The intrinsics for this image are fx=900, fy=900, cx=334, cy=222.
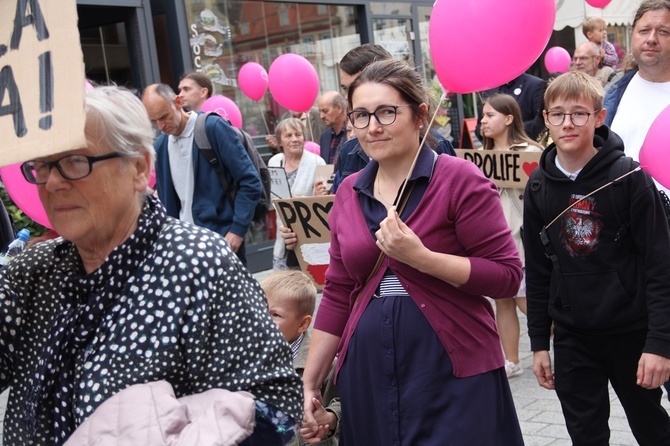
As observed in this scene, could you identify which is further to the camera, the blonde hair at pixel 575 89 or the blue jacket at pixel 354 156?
the blue jacket at pixel 354 156

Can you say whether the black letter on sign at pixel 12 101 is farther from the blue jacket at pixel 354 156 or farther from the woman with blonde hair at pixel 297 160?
the woman with blonde hair at pixel 297 160

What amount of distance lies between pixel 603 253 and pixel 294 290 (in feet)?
4.03

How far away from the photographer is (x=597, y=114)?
363 cm

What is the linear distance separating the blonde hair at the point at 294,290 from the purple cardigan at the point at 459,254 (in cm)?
69

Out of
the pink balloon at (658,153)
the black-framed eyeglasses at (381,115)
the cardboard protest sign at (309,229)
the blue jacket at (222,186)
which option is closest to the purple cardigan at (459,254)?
the black-framed eyeglasses at (381,115)

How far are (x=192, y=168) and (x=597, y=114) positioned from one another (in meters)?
2.83

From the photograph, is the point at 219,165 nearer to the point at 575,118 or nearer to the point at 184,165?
the point at 184,165

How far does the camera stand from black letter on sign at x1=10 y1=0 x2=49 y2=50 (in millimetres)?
1699

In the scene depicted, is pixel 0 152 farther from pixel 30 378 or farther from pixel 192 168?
pixel 192 168

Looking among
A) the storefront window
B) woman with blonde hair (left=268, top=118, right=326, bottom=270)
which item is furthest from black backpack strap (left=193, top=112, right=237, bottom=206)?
the storefront window

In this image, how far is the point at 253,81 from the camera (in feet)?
33.5

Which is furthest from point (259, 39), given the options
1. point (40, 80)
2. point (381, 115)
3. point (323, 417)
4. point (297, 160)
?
point (40, 80)

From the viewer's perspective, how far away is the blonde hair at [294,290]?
3.67m

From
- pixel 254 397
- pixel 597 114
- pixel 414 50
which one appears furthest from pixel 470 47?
pixel 414 50
